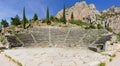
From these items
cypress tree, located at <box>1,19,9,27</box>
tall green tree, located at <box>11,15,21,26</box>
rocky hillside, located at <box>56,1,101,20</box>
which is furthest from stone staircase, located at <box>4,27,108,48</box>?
rocky hillside, located at <box>56,1,101,20</box>

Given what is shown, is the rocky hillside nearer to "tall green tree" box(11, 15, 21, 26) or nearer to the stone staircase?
"tall green tree" box(11, 15, 21, 26)

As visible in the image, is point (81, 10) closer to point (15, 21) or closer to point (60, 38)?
point (15, 21)

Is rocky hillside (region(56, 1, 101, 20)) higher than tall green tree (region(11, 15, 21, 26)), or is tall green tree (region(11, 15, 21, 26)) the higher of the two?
rocky hillside (region(56, 1, 101, 20))

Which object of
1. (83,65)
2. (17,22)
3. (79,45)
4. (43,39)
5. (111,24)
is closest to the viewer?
(83,65)

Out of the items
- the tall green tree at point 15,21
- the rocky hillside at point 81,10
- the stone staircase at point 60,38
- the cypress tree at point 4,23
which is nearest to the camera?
the stone staircase at point 60,38

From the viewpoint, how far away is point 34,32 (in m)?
45.4

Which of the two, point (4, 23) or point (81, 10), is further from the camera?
point (81, 10)

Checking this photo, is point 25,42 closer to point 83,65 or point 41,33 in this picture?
point 41,33

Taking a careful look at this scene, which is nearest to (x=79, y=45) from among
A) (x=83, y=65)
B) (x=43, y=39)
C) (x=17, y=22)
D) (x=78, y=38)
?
(x=78, y=38)

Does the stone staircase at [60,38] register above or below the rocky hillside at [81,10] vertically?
below

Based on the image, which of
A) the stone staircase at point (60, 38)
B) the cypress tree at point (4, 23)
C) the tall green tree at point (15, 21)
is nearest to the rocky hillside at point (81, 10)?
the cypress tree at point (4, 23)

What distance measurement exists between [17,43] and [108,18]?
82.8m

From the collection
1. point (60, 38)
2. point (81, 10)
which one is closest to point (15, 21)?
point (60, 38)

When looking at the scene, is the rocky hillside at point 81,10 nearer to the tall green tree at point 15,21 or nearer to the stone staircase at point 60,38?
the tall green tree at point 15,21
